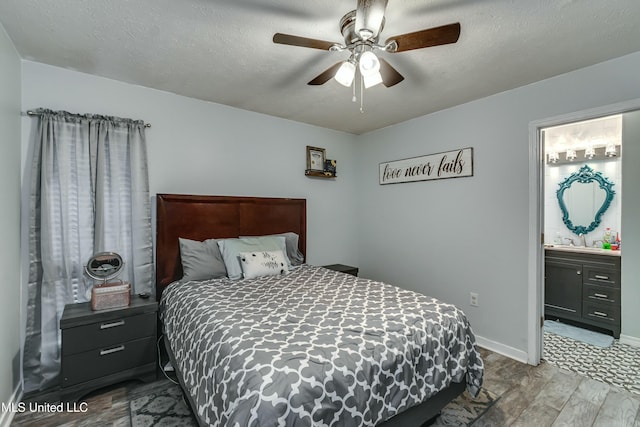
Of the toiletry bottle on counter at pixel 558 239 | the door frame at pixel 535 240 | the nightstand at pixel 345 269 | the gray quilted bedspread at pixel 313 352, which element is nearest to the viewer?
the gray quilted bedspread at pixel 313 352

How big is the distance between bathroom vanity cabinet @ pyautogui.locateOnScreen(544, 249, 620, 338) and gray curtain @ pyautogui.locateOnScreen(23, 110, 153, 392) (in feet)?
14.1

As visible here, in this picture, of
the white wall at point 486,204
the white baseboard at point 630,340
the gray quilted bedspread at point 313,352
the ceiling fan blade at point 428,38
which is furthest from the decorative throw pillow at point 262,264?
the white baseboard at point 630,340

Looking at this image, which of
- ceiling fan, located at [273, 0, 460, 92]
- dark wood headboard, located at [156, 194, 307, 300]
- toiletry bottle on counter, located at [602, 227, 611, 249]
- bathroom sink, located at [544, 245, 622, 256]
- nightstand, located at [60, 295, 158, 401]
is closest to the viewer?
ceiling fan, located at [273, 0, 460, 92]

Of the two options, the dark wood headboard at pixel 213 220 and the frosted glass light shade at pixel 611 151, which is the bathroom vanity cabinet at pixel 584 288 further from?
the dark wood headboard at pixel 213 220

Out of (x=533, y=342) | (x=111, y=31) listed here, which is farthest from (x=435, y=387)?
(x=111, y=31)

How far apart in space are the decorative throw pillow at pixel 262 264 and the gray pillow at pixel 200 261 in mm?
211

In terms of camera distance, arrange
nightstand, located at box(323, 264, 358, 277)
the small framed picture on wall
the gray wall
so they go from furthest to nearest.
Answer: the small framed picture on wall, nightstand, located at box(323, 264, 358, 277), the gray wall

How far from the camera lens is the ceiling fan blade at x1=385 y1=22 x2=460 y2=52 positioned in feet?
4.67

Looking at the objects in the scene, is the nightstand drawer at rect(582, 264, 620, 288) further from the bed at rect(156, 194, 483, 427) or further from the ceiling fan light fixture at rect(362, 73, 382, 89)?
the ceiling fan light fixture at rect(362, 73, 382, 89)

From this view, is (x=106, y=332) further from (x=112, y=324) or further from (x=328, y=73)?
(x=328, y=73)

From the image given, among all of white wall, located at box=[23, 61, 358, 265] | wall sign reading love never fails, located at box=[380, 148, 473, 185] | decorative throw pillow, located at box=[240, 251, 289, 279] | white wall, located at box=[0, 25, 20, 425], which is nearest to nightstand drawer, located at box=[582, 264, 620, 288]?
wall sign reading love never fails, located at box=[380, 148, 473, 185]

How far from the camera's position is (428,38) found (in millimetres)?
1506

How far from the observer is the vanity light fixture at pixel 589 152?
3.63 metres

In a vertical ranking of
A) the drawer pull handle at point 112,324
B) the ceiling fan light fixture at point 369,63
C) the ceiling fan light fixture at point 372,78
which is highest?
the ceiling fan light fixture at point 369,63
